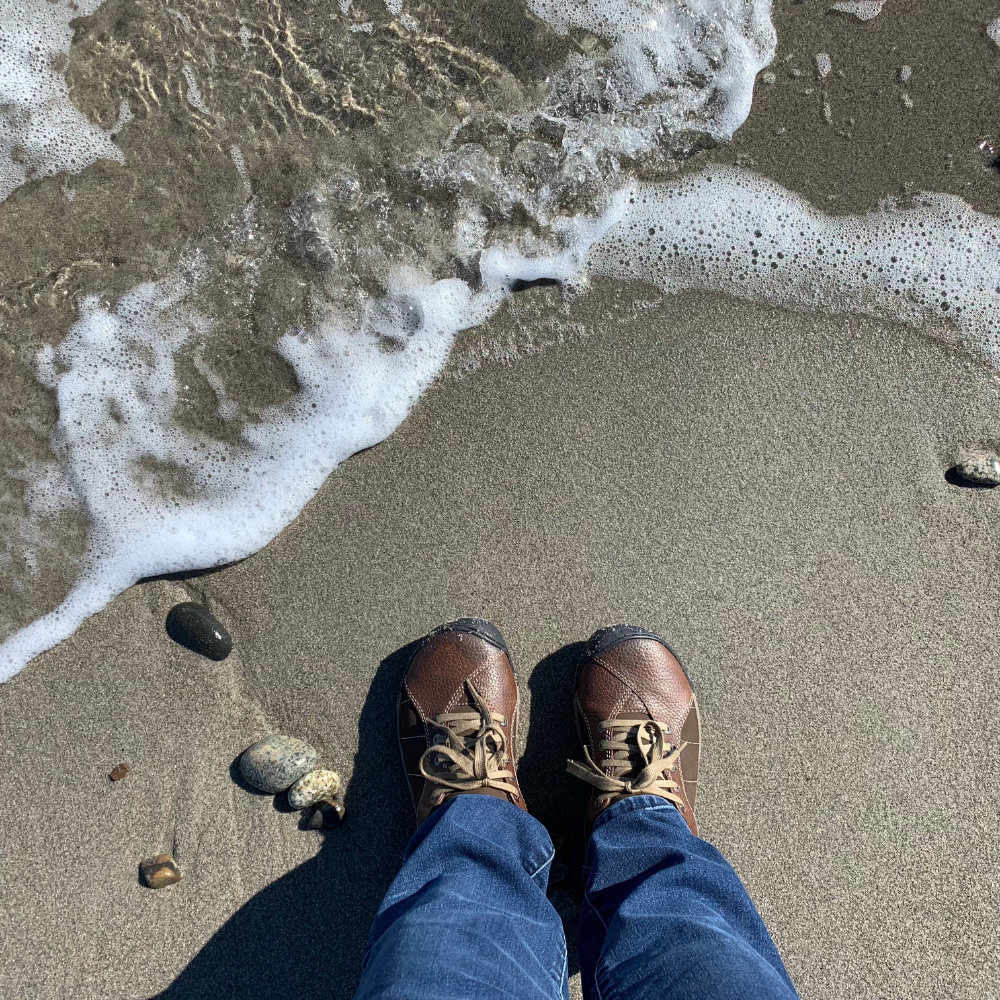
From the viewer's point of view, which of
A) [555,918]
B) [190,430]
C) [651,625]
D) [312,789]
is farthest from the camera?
[190,430]

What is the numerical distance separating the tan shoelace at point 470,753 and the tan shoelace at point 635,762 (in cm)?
21

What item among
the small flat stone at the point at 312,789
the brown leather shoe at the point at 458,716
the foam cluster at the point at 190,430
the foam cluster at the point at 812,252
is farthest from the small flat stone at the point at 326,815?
the foam cluster at the point at 812,252

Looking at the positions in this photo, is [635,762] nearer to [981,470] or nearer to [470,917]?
[470,917]

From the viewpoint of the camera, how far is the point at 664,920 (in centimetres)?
160

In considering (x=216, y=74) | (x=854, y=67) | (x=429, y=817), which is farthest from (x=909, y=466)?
(x=216, y=74)

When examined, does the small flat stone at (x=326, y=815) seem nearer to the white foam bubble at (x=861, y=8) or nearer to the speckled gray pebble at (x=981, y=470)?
the speckled gray pebble at (x=981, y=470)

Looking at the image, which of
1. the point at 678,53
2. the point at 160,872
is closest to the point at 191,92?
the point at 678,53

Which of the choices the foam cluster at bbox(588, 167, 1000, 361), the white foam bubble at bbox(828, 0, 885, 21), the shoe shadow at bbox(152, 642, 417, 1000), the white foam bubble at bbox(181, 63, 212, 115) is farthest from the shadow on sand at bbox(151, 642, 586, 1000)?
the white foam bubble at bbox(828, 0, 885, 21)

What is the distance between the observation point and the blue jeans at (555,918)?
4.80ft

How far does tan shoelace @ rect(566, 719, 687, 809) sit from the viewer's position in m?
2.00

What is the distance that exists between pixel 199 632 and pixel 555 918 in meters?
1.33

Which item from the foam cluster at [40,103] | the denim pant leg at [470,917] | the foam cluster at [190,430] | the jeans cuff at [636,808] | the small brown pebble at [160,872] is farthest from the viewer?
the foam cluster at [40,103]

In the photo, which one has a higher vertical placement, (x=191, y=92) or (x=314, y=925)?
(x=191, y=92)

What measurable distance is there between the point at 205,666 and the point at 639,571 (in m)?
1.42
